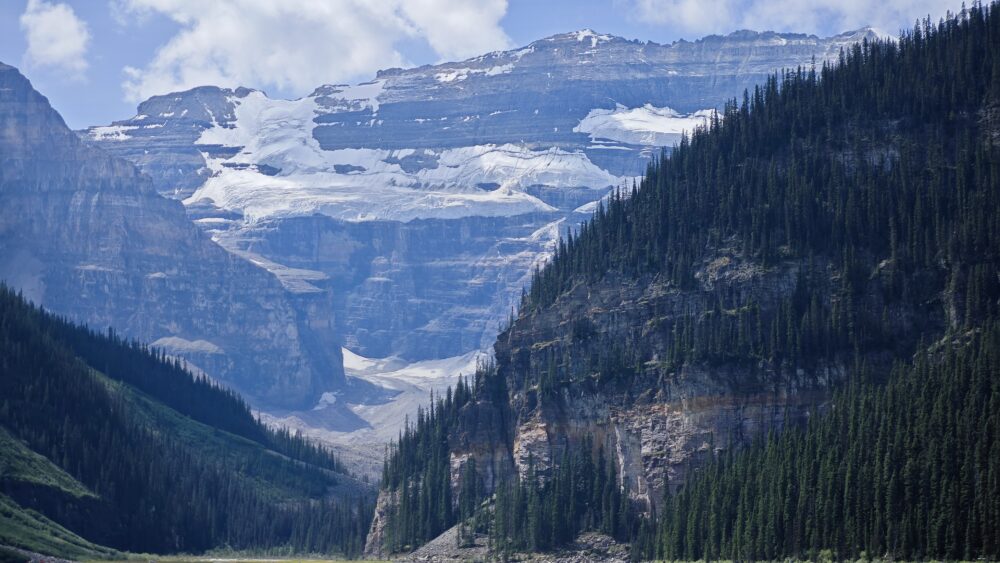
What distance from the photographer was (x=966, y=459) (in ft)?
641

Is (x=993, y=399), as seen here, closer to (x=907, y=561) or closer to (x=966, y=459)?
(x=966, y=459)

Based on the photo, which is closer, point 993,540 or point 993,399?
point 993,540

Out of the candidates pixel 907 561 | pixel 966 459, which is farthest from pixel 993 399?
pixel 907 561

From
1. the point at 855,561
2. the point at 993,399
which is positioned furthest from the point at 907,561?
the point at 993,399

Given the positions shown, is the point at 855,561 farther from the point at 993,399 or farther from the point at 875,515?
the point at 993,399

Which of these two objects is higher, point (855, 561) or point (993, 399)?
point (993, 399)

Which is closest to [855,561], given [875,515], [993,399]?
[875,515]

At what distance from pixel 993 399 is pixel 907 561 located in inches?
793

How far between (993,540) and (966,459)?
1116 centimetres

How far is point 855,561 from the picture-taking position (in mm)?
198250

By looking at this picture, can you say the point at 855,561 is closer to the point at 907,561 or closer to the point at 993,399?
the point at 907,561

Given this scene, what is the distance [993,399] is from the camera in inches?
7844

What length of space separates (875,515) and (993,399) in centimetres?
1681

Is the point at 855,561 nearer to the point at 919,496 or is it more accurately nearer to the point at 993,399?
the point at 919,496
